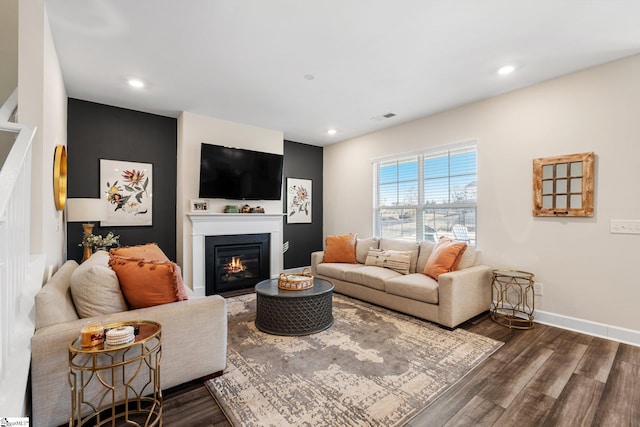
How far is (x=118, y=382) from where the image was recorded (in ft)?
5.70

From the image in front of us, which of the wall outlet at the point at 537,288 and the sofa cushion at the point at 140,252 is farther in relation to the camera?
the wall outlet at the point at 537,288

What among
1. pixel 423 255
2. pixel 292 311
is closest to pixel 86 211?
pixel 292 311

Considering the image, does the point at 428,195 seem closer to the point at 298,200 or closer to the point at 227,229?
the point at 298,200

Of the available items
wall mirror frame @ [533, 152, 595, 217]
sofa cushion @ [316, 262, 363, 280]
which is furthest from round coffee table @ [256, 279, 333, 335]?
wall mirror frame @ [533, 152, 595, 217]

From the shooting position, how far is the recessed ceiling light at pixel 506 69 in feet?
9.59

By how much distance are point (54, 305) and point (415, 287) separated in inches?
120

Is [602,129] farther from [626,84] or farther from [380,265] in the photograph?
[380,265]

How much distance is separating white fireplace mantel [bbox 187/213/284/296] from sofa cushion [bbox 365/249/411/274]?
5.29ft

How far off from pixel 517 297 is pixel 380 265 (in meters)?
1.62

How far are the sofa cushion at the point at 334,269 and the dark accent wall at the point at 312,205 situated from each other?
1.16 metres

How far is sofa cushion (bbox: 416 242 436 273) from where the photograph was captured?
3.96 meters

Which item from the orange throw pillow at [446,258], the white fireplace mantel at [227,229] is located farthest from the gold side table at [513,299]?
the white fireplace mantel at [227,229]

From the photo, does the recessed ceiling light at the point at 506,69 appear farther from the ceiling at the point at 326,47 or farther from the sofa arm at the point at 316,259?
the sofa arm at the point at 316,259

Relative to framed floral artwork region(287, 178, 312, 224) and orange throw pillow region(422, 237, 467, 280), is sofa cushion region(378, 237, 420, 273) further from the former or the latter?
framed floral artwork region(287, 178, 312, 224)
